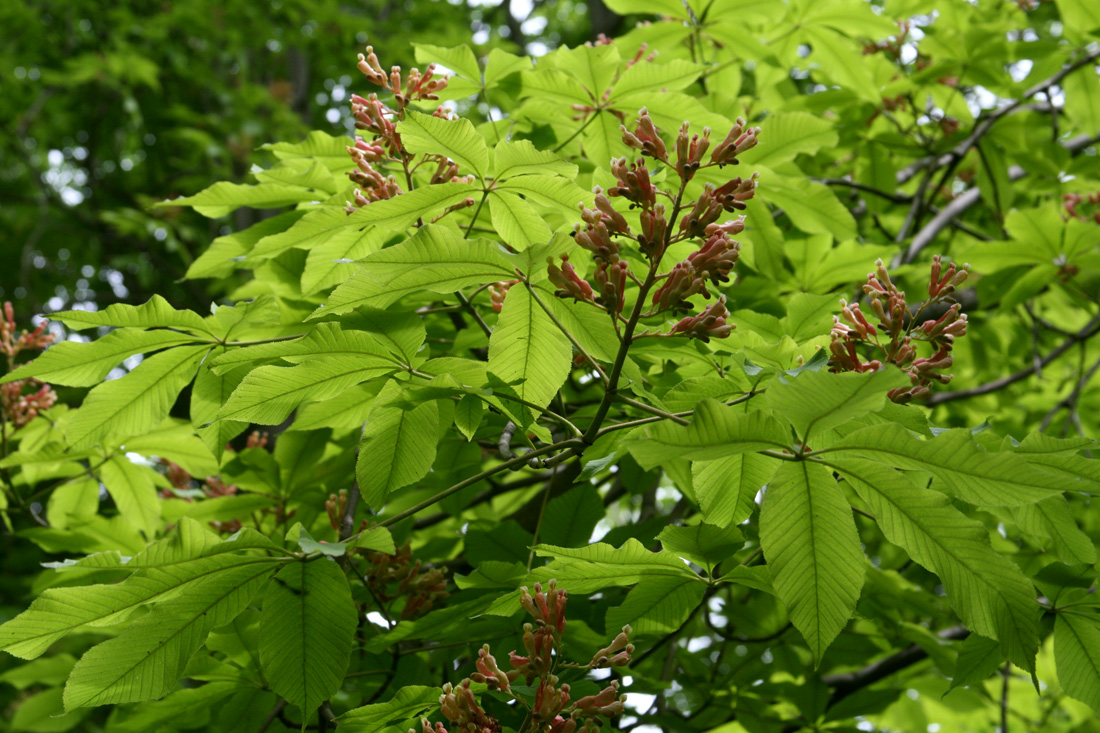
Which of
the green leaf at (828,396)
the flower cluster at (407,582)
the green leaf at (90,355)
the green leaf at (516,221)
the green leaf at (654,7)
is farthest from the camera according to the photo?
the green leaf at (654,7)

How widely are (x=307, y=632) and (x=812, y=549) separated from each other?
0.81 metres

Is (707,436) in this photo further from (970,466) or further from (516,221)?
(516,221)

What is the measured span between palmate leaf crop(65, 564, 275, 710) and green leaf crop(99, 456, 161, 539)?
120 cm

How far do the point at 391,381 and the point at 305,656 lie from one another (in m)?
0.48

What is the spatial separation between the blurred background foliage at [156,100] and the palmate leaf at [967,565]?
526 cm

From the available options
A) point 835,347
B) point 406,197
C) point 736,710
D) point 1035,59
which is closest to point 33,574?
point 736,710

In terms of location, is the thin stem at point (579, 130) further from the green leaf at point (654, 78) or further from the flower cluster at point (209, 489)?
the flower cluster at point (209, 489)

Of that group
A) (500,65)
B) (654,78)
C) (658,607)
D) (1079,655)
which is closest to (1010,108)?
(654,78)

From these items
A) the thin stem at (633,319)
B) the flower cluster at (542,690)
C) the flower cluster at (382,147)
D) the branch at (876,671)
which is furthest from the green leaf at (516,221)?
the branch at (876,671)

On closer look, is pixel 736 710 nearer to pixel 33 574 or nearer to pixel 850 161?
pixel 850 161

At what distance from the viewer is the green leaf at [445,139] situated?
151 centimetres

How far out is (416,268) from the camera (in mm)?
1330

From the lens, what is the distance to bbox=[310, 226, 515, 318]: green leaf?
1310 millimetres

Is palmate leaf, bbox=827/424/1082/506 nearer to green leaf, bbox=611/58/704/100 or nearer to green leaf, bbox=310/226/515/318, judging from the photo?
green leaf, bbox=310/226/515/318
